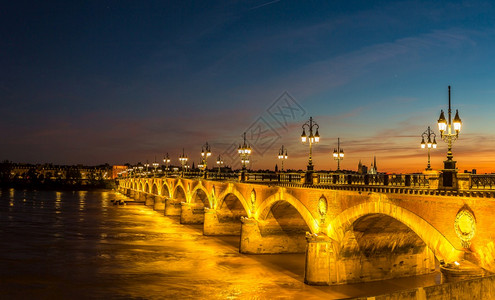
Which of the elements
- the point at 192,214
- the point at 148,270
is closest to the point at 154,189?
the point at 192,214

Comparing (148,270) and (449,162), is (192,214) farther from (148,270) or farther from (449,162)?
(449,162)

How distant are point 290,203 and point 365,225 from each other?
5575mm

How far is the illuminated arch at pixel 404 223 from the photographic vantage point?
14.6 metres

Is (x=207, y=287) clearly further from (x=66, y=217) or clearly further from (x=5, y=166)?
(x=5, y=166)

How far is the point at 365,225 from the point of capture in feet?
70.3

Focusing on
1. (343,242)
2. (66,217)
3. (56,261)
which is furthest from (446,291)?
(66,217)

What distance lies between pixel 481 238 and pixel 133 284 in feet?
52.3

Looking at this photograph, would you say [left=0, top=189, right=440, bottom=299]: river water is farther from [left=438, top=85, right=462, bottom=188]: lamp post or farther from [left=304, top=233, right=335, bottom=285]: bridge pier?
[left=438, top=85, right=462, bottom=188]: lamp post

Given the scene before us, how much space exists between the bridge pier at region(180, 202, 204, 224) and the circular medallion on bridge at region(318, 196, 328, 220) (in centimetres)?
2977

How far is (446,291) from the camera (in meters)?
11.1

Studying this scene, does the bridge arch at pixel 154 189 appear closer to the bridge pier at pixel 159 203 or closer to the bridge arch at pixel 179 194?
the bridge pier at pixel 159 203

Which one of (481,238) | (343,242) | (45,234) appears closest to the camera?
(481,238)

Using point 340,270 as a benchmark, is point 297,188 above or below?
above

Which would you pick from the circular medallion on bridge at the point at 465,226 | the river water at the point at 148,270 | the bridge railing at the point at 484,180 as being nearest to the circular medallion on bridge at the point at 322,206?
the river water at the point at 148,270
